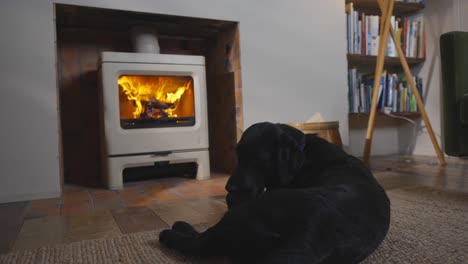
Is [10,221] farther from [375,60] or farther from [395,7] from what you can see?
[395,7]

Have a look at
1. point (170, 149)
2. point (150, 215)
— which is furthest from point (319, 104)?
point (150, 215)

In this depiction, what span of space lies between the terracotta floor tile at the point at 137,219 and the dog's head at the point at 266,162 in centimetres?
34

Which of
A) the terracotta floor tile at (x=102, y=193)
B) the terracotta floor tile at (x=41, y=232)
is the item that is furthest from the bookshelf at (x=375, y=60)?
the terracotta floor tile at (x=41, y=232)

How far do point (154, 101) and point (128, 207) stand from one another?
0.87 meters

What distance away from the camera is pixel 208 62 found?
288 cm

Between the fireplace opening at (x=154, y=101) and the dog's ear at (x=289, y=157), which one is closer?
the dog's ear at (x=289, y=157)

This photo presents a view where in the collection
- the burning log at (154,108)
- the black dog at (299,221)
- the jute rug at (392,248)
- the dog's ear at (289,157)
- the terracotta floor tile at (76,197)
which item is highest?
the burning log at (154,108)

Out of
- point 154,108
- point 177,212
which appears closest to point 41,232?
point 177,212

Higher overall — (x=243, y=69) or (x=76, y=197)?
(x=243, y=69)

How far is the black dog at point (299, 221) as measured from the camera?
688mm

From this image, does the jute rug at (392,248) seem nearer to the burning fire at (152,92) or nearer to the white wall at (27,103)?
the white wall at (27,103)

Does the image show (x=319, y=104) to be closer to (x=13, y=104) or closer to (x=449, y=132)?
(x=449, y=132)

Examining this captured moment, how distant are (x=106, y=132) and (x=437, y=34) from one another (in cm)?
271

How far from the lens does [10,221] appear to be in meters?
1.41
